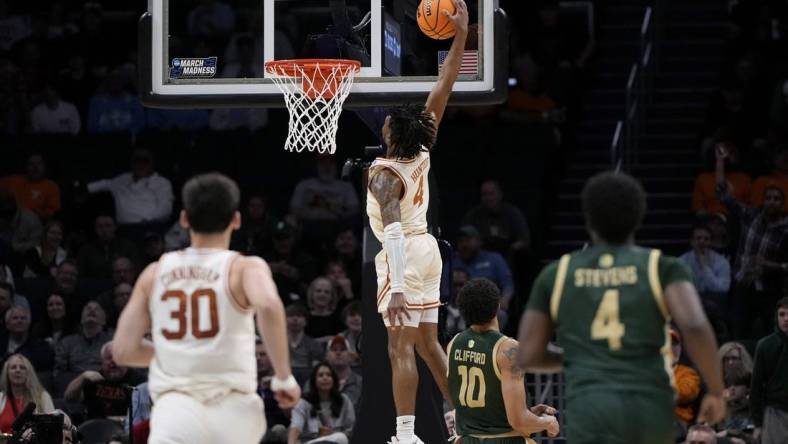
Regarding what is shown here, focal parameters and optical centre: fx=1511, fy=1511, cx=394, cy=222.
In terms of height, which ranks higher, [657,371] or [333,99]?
[333,99]

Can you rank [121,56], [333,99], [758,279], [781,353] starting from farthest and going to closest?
1. [121,56]
2. [758,279]
3. [781,353]
4. [333,99]

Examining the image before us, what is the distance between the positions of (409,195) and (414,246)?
0.35m

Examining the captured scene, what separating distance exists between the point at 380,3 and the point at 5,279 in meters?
6.48

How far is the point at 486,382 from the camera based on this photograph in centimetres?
869

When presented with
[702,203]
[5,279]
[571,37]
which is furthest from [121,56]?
[702,203]

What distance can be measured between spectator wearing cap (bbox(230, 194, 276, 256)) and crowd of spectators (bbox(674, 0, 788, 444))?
14.7ft

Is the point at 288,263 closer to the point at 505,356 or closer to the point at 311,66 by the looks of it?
the point at 311,66

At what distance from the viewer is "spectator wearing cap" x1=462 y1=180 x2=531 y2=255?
16250 mm

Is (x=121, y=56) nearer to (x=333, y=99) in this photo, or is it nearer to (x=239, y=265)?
(x=333, y=99)

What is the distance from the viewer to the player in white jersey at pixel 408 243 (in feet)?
31.3

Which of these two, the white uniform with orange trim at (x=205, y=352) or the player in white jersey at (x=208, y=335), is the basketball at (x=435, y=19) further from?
the white uniform with orange trim at (x=205, y=352)

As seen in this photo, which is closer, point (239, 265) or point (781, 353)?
point (239, 265)

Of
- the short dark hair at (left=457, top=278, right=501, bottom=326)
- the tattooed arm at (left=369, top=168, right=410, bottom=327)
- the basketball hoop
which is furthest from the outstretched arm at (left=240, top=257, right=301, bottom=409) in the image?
the basketball hoop

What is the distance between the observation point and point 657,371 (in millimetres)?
6102
